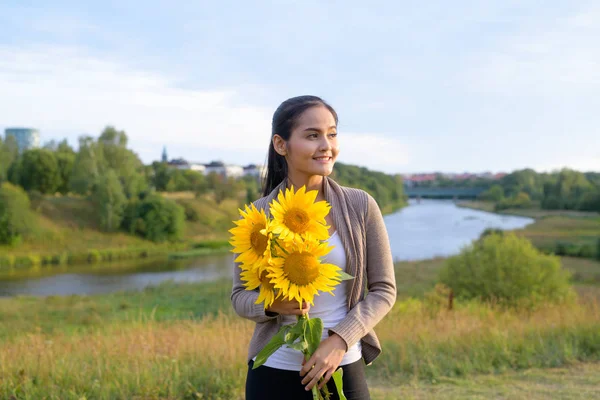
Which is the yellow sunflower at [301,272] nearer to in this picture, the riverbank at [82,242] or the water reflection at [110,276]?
the water reflection at [110,276]

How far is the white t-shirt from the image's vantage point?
1.89 metres

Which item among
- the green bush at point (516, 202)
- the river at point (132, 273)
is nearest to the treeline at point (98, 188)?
the river at point (132, 273)

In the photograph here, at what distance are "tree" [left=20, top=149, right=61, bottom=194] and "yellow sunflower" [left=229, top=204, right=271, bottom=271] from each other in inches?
2342

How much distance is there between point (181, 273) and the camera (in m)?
34.1

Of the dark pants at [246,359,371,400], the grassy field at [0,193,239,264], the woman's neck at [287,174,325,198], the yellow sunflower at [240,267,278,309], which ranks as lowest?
the grassy field at [0,193,239,264]

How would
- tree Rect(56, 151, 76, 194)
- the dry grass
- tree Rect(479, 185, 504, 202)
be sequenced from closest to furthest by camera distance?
the dry grass < tree Rect(56, 151, 76, 194) < tree Rect(479, 185, 504, 202)

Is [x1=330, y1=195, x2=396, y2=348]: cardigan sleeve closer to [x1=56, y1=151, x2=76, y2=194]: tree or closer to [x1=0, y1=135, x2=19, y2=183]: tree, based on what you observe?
[x1=0, y1=135, x2=19, y2=183]: tree

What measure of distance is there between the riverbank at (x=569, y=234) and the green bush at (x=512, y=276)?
81.4 ft

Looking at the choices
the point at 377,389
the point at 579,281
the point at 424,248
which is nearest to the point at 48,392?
the point at 377,389

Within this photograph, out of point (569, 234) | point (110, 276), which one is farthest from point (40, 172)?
point (569, 234)

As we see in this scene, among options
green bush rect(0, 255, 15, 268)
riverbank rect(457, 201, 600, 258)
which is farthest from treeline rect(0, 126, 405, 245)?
riverbank rect(457, 201, 600, 258)

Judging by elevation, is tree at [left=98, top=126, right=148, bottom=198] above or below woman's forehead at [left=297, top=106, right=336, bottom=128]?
above

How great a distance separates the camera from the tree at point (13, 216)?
41.9 meters

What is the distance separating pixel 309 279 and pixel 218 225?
58555 mm
